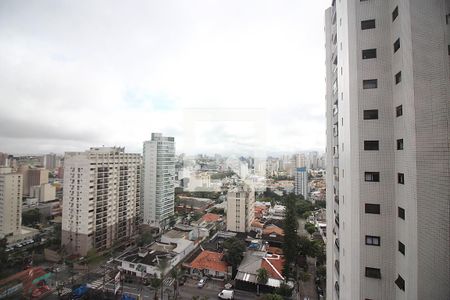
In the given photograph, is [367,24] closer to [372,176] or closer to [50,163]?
[372,176]

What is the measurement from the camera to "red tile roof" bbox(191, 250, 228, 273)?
489cm

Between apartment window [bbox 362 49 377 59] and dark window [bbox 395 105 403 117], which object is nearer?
dark window [bbox 395 105 403 117]

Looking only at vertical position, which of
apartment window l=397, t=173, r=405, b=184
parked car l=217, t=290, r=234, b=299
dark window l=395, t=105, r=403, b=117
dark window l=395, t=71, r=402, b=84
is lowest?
parked car l=217, t=290, r=234, b=299

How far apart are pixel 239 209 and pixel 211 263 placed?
9.48 ft

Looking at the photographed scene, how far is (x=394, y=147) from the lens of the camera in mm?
1604

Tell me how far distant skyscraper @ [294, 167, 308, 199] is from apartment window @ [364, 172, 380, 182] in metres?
12.1

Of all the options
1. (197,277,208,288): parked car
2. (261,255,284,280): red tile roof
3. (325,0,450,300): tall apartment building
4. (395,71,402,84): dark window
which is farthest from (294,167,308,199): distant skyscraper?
(395,71,402,84): dark window

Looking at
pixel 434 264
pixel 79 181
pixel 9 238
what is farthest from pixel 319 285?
pixel 9 238

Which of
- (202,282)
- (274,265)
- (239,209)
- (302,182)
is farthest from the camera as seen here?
(302,182)

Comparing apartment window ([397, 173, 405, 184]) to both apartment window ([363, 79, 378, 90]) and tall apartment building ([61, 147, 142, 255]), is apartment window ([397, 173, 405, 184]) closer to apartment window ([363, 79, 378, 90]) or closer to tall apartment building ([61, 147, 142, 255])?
apartment window ([363, 79, 378, 90])

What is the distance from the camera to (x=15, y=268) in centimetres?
460

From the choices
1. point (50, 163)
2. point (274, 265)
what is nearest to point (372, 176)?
point (274, 265)

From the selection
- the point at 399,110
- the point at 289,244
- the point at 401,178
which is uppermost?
the point at 399,110

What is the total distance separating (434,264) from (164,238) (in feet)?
21.0
